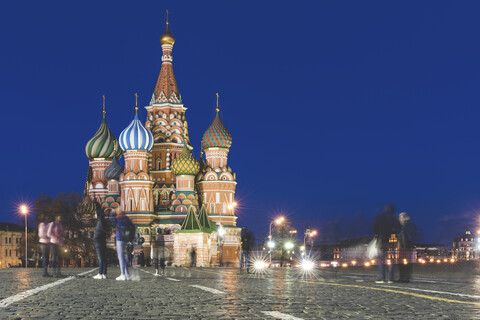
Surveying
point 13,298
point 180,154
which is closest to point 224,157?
point 180,154

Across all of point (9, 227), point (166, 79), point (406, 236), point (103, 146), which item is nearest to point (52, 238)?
point (406, 236)

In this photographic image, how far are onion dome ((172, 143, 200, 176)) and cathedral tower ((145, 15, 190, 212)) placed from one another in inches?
140

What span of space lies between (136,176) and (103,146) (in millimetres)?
13463

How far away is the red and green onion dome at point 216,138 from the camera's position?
323ft

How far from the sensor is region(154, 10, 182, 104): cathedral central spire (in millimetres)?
103500

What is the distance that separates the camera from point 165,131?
10138 cm

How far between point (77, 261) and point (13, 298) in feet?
257

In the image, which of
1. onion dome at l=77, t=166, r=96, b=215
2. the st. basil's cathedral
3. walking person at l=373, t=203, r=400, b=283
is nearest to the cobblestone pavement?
walking person at l=373, t=203, r=400, b=283

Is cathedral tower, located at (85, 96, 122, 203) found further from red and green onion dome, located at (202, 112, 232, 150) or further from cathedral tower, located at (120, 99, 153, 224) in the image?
red and green onion dome, located at (202, 112, 232, 150)

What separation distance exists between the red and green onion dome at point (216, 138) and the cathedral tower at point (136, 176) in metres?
7.35

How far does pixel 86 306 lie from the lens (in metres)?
9.07

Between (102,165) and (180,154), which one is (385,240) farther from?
(102,165)

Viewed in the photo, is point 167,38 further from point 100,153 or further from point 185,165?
point 185,165

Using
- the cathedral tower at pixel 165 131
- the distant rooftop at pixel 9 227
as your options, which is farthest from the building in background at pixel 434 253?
the distant rooftop at pixel 9 227
